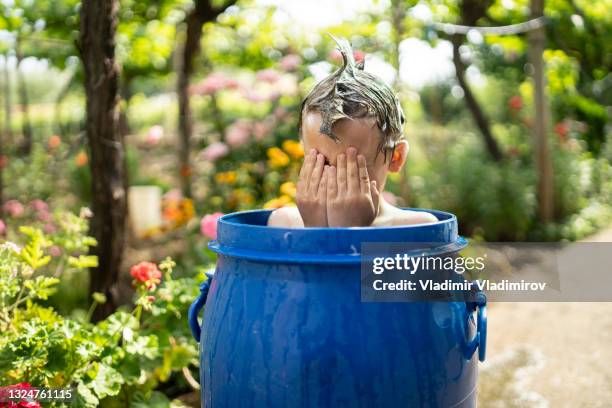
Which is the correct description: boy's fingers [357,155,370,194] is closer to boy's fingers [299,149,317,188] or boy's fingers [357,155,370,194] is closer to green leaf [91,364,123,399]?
boy's fingers [299,149,317,188]

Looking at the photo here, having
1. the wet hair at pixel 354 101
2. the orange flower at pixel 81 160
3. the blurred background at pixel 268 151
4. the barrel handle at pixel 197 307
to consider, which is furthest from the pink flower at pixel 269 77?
the barrel handle at pixel 197 307

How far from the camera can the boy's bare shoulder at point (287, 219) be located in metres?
1.86

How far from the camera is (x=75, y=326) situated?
2072 mm

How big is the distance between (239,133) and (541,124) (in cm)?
311

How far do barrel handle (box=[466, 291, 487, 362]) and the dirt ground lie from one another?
4.06ft

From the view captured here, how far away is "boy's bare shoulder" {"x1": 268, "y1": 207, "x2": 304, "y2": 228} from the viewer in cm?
186

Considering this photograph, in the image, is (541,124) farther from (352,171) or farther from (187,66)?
Result: (352,171)

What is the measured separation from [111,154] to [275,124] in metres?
2.80

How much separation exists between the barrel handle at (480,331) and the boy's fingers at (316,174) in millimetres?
512

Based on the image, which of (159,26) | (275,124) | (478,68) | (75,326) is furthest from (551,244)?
(478,68)

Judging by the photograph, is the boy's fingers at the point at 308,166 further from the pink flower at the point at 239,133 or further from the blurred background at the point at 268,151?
the pink flower at the point at 239,133

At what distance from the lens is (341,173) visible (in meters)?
1.67

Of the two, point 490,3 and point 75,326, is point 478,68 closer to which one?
point 490,3

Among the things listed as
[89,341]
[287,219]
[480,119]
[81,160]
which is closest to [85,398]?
[89,341]
